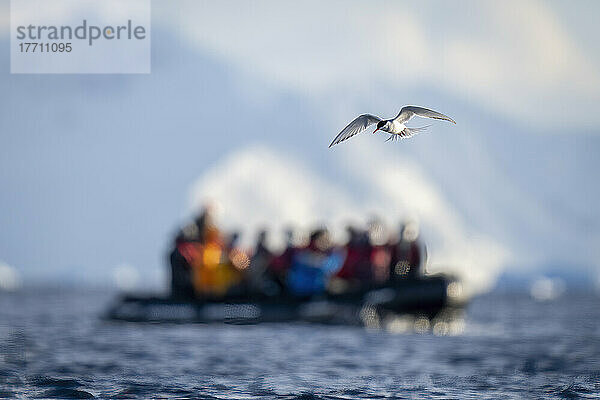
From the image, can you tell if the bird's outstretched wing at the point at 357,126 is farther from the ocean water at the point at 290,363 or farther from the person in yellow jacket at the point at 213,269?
the person in yellow jacket at the point at 213,269

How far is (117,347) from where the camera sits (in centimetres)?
2136

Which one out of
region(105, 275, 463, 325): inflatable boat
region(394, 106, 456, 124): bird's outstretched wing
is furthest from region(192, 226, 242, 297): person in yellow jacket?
region(394, 106, 456, 124): bird's outstretched wing

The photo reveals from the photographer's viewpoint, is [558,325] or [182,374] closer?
[182,374]

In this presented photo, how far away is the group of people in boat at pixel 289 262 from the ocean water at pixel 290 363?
1.08 meters

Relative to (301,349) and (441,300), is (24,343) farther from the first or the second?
(441,300)

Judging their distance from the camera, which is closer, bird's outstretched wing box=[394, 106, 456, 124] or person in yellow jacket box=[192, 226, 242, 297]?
bird's outstretched wing box=[394, 106, 456, 124]

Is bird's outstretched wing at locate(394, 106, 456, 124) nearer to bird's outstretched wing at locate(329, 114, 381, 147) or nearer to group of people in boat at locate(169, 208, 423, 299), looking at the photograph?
bird's outstretched wing at locate(329, 114, 381, 147)

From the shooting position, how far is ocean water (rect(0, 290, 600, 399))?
14.4 m

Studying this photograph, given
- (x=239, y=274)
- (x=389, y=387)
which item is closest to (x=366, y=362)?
(x=389, y=387)

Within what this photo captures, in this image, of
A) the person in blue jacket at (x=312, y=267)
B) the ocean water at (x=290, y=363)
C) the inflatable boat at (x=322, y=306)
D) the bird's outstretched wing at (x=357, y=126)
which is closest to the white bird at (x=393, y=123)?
the bird's outstretched wing at (x=357, y=126)

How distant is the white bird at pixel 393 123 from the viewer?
961cm

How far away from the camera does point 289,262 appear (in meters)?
26.7

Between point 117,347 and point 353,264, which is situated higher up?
point 353,264

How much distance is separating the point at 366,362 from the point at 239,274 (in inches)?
380
